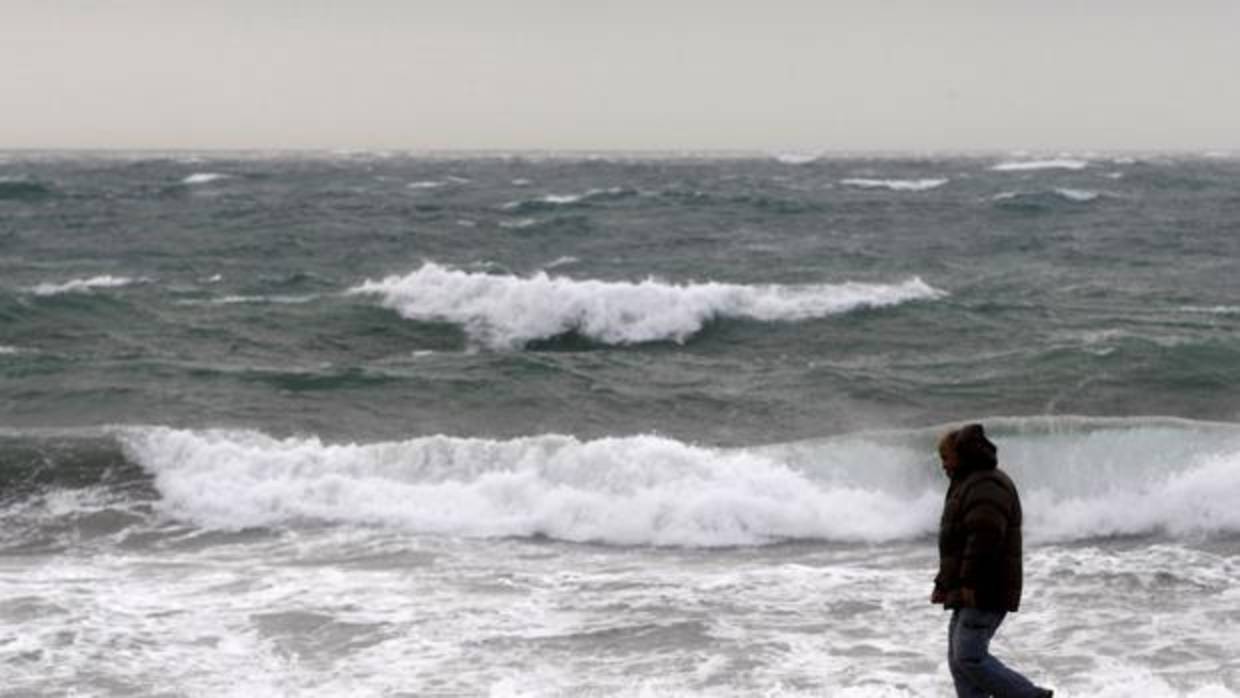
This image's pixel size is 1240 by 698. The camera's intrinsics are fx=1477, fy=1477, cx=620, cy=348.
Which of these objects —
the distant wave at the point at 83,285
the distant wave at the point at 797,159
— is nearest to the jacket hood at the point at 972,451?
the distant wave at the point at 83,285

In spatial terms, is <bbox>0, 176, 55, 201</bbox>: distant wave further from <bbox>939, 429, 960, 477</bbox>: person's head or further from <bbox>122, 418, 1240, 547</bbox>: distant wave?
<bbox>939, 429, 960, 477</bbox>: person's head

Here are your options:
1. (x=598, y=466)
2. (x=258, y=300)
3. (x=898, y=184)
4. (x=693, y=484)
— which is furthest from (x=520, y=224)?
(x=898, y=184)

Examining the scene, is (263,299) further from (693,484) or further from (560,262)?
(693,484)

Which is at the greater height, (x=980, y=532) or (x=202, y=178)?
(x=202, y=178)

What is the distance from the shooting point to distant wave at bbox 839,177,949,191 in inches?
2633

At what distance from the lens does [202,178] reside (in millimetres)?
75938

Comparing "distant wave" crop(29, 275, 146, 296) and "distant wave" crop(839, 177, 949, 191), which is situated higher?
"distant wave" crop(839, 177, 949, 191)

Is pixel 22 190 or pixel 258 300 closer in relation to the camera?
pixel 258 300

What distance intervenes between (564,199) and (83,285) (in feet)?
92.3

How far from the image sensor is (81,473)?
1472cm

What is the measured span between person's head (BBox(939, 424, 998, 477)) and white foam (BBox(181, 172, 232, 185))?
67.6m

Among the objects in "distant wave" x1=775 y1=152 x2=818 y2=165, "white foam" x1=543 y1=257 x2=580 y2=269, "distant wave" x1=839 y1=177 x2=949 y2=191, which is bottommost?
"white foam" x1=543 y1=257 x2=580 y2=269

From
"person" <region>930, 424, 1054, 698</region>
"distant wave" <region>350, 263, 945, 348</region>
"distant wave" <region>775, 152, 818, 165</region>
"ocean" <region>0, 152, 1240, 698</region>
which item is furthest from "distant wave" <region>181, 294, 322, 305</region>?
"distant wave" <region>775, 152, 818, 165</region>

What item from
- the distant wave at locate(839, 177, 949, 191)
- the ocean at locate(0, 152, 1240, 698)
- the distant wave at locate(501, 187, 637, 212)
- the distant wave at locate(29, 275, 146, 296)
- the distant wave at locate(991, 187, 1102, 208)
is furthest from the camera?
the distant wave at locate(839, 177, 949, 191)
